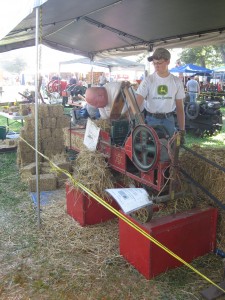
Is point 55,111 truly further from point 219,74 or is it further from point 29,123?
point 219,74

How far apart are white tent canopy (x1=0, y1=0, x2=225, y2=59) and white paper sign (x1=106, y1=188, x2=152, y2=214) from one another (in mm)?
2178

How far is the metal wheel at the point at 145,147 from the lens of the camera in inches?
110

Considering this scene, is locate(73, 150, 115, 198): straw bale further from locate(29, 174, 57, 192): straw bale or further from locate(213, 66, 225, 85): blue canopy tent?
locate(213, 66, 225, 85): blue canopy tent

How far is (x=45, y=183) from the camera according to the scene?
5.29m

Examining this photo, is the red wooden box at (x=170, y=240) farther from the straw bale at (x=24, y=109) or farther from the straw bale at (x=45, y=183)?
the straw bale at (x=24, y=109)

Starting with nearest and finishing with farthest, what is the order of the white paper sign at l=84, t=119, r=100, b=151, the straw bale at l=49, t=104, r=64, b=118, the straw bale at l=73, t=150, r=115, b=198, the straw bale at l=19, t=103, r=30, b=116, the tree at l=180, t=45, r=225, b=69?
the straw bale at l=73, t=150, r=115, b=198
the white paper sign at l=84, t=119, r=100, b=151
the straw bale at l=49, t=104, r=64, b=118
the straw bale at l=19, t=103, r=30, b=116
the tree at l=180, t=45, r=225, b=69

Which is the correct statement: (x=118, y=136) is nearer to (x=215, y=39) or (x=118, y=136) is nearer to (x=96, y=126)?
(x=96, y=126)

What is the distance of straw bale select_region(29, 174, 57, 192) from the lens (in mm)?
5234

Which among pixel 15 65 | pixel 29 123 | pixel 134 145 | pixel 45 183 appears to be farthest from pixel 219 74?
pixel 15 65

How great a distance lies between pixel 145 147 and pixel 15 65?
84.1 meters

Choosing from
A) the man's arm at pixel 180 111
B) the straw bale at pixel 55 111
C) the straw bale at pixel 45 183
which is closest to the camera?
the man's arm at pixel 180 111

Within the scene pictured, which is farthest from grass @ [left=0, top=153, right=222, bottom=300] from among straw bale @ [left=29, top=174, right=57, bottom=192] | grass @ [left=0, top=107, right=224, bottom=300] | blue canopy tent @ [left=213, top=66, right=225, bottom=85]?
blue canopy tent @ [left=213, top=66, right=225, bottom=85]

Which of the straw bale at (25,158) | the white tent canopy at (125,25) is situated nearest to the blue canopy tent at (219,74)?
the white tent canopy at (125,25)

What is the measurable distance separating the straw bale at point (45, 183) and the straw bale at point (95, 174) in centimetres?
156
